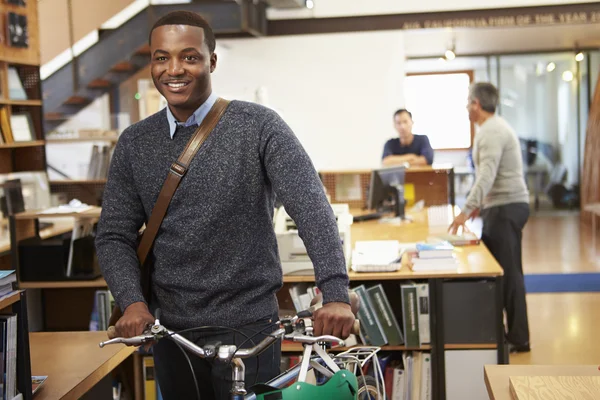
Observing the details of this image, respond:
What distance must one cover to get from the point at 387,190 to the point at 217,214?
420cm

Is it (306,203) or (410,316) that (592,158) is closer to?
(410,316)

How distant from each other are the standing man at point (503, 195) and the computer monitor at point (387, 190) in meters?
0.99

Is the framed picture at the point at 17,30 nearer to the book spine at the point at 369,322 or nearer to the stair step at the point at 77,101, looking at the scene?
the stair step at the point at 77,101

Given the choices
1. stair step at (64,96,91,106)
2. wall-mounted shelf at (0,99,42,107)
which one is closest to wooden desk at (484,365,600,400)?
wall-mounted shelf at (0,99,42,107)

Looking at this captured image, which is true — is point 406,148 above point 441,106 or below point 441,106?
below

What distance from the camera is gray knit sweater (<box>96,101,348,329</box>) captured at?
185cm

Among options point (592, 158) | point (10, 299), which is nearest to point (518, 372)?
point (10, 299)

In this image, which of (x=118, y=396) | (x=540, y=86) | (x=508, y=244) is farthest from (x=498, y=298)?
(x=540, y=86)

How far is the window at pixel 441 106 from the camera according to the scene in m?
13.1

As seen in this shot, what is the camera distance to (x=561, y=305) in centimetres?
641

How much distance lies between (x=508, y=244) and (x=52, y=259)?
2.77 meters

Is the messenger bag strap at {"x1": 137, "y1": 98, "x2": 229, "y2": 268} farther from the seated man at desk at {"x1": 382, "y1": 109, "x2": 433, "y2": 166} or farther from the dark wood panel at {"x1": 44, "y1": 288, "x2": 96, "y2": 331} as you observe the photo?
the seated man at desk at {"x1": 382, "y1": 109, "x2": 433, "y2": 166}

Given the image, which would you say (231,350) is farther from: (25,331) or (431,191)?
(431,191)

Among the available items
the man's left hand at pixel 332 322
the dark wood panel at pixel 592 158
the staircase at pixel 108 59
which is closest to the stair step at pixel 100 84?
the staircase at pixel 108 59
